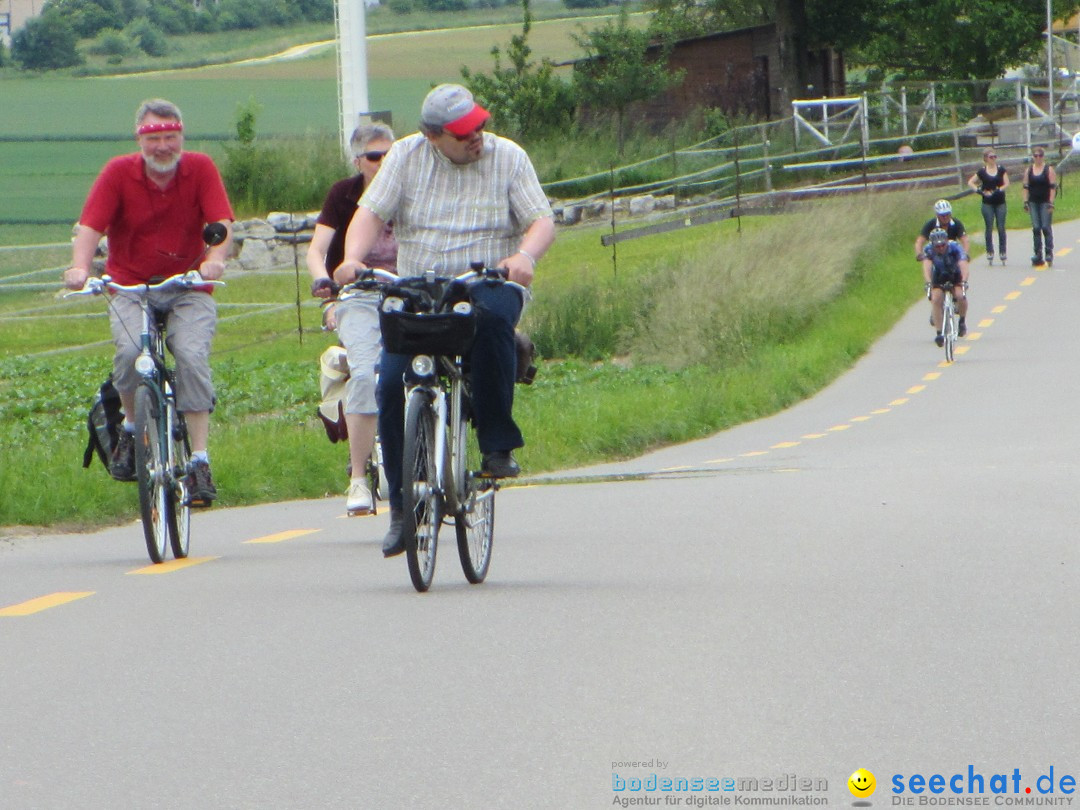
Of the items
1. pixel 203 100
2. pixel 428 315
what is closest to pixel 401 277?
pixel 428 315

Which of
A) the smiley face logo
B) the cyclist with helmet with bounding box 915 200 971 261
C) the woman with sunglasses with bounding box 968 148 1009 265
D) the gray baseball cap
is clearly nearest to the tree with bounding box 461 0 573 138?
the woman with sunglasses with bounding box 968 148 1009 265

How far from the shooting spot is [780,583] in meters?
7.45

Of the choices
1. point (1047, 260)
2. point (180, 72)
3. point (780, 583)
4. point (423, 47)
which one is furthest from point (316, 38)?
point (780, 583)

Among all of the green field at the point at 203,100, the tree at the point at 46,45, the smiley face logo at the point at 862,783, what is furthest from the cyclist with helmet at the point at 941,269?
the tree at the point at 46,45

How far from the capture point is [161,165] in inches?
329

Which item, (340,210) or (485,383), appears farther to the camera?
(340,210)

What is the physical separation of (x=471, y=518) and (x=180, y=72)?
240 feet

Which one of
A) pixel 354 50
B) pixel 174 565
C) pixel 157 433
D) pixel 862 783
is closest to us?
pixel 862 783

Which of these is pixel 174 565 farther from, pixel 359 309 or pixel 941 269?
pixel 941 269

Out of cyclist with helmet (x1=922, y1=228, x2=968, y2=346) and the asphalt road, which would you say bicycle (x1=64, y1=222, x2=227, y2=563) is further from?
cyclist with helmet (x1=922, y1=228, x2=968, y2=346)

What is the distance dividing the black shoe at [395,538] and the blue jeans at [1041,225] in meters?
27.9

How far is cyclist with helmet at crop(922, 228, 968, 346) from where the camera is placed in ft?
80.3

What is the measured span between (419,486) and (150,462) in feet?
5.69

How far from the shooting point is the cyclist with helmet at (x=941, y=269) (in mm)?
24484
